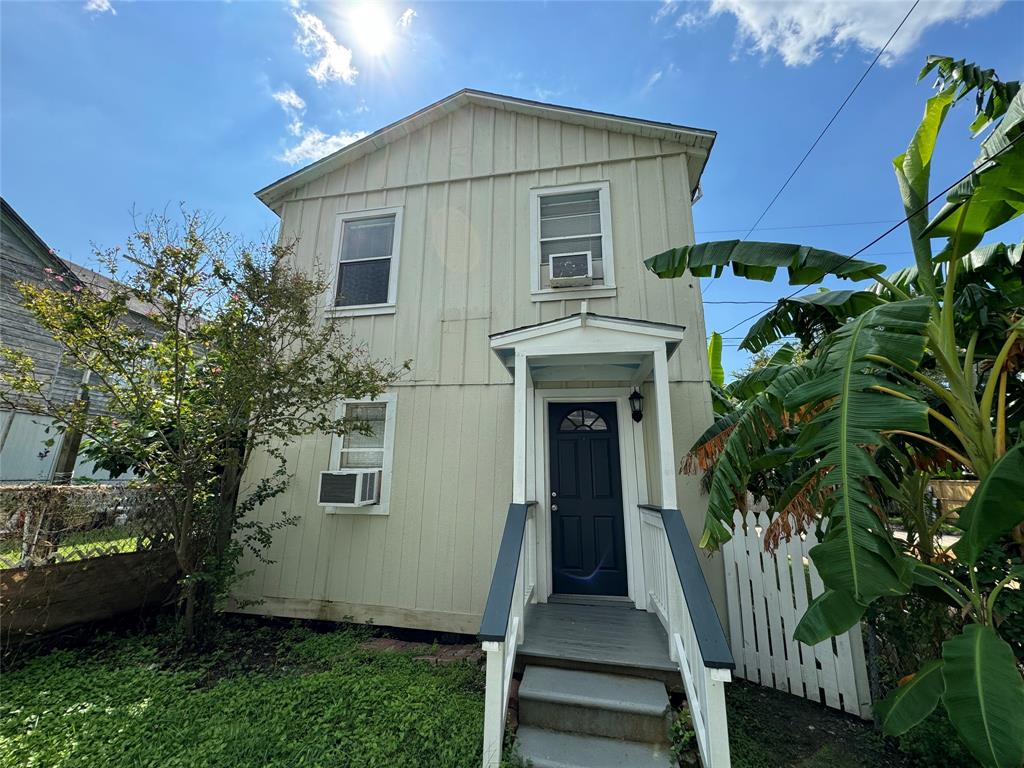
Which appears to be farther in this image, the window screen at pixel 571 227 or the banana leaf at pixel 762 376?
the window screen at pixel 571 227

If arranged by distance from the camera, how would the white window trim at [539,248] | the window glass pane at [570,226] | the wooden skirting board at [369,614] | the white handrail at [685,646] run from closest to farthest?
1. the white handrail at [685,646]
2. the wooden skirting board at [369,614]
3. the white window trim at [539,248]
4. the window glass pane at [570,226]

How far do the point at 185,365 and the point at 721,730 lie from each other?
5.41 meters

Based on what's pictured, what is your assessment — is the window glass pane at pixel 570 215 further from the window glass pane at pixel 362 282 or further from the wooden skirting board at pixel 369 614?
the wooden skirting board at pixel 369 614

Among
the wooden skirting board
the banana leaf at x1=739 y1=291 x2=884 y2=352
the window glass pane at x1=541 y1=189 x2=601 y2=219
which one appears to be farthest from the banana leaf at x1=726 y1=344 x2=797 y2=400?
the wooden skirting board

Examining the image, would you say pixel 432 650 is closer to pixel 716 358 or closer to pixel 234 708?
pixel 234 708

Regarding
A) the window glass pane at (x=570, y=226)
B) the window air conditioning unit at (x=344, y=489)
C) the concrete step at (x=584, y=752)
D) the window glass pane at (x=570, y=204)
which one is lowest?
the concrete step at (x=584, y=752)

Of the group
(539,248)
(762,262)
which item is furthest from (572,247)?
(762,262)

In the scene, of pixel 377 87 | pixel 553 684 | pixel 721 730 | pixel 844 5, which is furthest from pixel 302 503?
pixel 844 5

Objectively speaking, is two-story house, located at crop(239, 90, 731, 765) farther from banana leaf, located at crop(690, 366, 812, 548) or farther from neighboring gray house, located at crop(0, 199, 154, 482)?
neighboring gray house, located at crop(0, 199, 154, 482)

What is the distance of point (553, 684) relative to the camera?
3.06 metres

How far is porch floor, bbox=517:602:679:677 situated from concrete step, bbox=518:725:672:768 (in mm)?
476

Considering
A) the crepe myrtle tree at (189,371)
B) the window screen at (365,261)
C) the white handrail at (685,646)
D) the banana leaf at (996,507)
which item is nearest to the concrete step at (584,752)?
the white handrail at (685,646)

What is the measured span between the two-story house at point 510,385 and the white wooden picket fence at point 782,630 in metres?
0.33

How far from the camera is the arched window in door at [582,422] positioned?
504 cm
